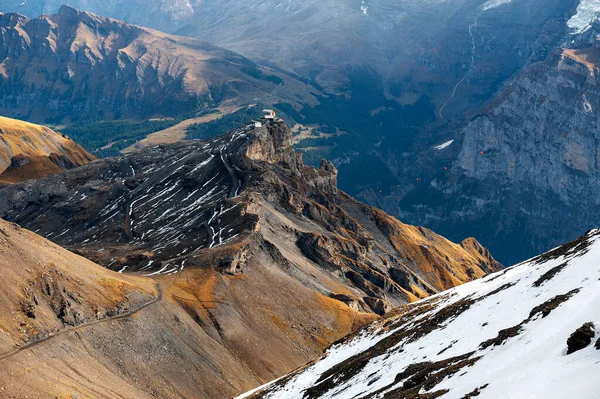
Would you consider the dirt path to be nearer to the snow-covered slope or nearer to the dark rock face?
the snow-covered slope

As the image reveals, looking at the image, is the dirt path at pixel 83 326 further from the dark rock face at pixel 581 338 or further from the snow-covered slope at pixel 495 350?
the dark rock face at pixel 581 338

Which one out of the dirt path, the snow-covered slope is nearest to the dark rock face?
the snow-covered slope

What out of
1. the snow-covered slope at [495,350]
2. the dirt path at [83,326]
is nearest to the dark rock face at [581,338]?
the snow-covered slope at [495,350]

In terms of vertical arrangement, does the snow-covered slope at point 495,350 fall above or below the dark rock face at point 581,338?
below

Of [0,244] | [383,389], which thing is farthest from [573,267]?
[0,244]

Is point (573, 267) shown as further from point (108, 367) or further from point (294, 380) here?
point (108, 367)

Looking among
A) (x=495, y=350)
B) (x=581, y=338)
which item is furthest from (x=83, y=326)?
(x=581, y=338)
